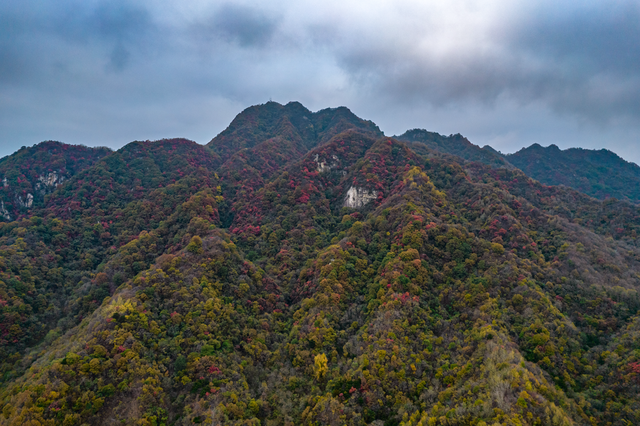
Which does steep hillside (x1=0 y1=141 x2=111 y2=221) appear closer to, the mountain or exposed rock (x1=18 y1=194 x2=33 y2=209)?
exposed rock (x1=18 y1=194 x2=33 y2=209)

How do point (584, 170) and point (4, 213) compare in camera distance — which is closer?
point (4, 213)

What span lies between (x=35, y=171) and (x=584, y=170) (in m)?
257

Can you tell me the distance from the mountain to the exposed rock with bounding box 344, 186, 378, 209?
412ft

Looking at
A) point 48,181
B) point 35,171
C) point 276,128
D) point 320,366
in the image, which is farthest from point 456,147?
point 35,171

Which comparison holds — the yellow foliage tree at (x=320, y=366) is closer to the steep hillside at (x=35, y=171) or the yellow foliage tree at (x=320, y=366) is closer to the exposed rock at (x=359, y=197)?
the exposed rock at (x=359, y=197)

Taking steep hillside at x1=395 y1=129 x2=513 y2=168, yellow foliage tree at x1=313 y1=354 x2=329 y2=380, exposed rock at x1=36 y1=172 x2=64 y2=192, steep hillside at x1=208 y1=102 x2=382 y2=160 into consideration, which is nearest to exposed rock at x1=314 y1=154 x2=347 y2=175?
steep hillside at x1=395 y1=129 x2=513 y2=168

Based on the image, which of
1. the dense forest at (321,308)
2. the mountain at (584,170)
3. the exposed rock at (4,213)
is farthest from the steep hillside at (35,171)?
the mountain at (584,170)

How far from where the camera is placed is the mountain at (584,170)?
461 feet

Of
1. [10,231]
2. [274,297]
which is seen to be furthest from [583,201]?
[10,231]

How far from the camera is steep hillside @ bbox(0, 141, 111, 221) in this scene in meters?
88.6

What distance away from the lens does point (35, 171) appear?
99.4m

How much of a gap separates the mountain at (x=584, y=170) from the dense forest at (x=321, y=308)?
241 feet

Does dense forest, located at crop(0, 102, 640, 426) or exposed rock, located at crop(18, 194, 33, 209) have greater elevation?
exposed rock, located at crop(18, 194, 33, 209)

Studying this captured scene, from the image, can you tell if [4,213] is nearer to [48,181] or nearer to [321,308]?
[48,181]
